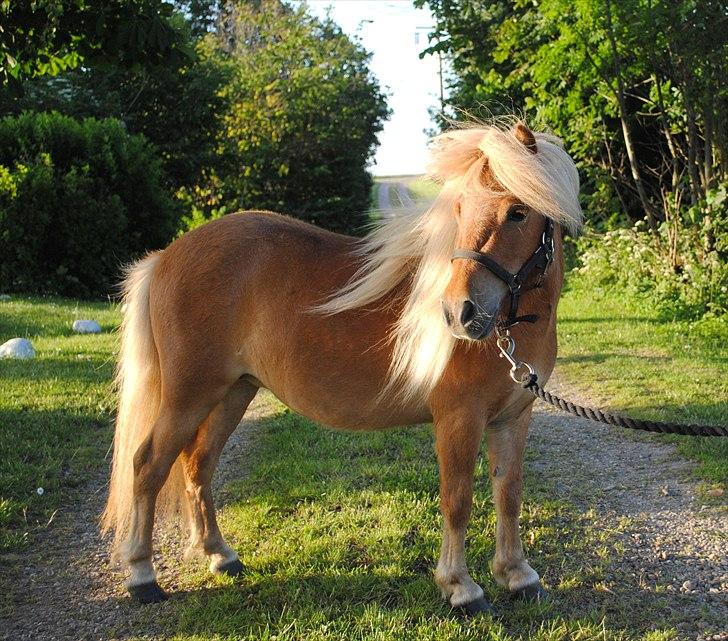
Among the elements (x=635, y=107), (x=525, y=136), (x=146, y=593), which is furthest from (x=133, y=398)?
(x=635, y=107)

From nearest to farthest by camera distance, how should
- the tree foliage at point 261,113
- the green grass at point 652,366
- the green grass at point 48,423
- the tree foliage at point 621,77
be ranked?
the green grass at point 48,423 < the green grass at point 652,366 < the tree foliage at point 621,77 < the tree foliage at point 261,113

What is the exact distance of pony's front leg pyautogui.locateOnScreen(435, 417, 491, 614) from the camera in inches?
129

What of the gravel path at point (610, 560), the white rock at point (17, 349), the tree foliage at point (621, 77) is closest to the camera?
the gravel path at point (610, 560)

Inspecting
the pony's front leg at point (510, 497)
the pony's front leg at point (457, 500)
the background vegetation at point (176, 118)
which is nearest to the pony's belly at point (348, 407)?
the pony's front leg at point (457, 500)

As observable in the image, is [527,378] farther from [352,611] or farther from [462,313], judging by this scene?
[352,611]

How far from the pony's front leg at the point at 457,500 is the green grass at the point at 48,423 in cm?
237

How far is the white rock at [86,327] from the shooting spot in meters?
10.6

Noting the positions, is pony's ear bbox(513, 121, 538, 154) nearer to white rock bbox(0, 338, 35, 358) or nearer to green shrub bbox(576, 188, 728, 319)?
white rock bbox(0, 338, 35, 358)

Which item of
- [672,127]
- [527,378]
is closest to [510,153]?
[527,378]

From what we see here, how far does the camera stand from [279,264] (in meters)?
3.74

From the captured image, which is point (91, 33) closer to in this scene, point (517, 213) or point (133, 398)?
point (133, 398)

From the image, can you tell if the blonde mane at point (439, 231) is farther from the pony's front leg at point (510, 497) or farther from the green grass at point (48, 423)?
the green grass at point (48, 423)

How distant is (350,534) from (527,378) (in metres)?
1.55

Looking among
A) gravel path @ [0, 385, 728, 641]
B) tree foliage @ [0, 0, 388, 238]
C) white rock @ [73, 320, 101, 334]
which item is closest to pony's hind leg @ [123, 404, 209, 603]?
gravel path @ [0, 385, 728, 641]
